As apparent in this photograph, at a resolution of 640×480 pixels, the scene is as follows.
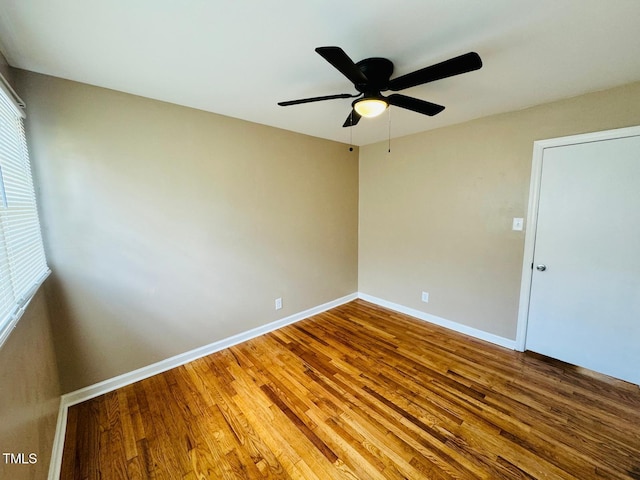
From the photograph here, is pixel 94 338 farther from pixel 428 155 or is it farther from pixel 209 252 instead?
pixel 428 155

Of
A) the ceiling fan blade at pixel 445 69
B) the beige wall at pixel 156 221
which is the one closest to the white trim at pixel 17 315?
the beige wall at pixel 156 221

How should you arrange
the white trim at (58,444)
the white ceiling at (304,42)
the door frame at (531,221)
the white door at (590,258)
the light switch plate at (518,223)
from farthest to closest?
the light switch plate at (518,223)
the door frame at (531,221)
the white door at (590,258)
the white trim at (58,444)
the white ceiling at (304,42)

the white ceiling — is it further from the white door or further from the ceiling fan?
the white door

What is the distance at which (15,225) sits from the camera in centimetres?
127

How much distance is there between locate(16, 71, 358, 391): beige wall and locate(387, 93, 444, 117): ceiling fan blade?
1622mm

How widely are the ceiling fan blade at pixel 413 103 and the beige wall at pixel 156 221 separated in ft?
5.32

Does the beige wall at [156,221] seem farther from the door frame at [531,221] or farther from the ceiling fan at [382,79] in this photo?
the door frame at [531,221]

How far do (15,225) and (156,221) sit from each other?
0.92 metres

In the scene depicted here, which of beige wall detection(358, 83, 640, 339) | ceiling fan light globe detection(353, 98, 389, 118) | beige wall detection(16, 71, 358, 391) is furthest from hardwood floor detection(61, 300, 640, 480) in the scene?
ceiling fan light globe detection(353, 98, 389, 118)

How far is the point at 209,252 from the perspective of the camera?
2.51m

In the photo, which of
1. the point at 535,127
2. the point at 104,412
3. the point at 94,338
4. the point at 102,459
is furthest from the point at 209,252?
the point at 535,127

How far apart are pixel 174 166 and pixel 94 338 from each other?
60.0 inches

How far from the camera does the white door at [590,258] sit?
79.0 inches

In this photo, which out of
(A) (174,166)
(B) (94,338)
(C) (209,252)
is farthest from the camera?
(C) (209,252)
